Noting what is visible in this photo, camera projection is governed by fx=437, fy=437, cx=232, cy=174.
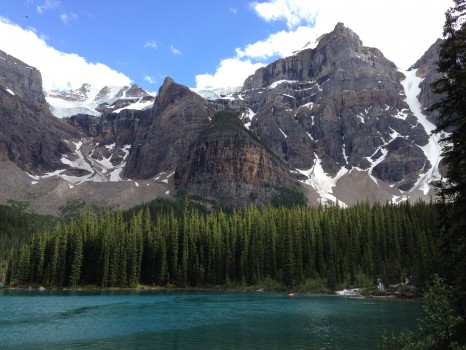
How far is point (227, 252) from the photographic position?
141m

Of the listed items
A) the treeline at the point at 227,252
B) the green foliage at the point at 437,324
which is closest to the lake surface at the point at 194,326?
the green foliage at the point at 437,324

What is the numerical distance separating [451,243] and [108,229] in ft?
400

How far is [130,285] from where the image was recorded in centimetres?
13100

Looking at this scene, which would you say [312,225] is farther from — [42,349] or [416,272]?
[42,349]

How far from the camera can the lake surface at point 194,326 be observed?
1737 inches

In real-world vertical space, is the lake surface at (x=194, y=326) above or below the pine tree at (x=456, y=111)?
below

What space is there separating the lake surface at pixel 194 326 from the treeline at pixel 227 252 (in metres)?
48.6

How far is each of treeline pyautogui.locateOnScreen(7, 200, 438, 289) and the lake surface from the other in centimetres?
4864

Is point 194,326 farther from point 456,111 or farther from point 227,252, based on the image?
point 227,252

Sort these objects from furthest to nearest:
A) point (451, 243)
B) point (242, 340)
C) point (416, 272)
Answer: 1. point (416, 272)
2. point (242, 340)
3. point (451, 243)

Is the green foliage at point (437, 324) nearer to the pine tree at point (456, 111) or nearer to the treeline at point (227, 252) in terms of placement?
the pine tree at point (456, 111)

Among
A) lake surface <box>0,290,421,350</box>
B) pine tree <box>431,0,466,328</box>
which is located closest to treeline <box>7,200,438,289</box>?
lake surface <box>0,290,421,350</box>

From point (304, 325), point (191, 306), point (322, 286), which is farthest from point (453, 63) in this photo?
point (322, 286)

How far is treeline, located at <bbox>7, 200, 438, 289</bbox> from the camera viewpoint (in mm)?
129875
